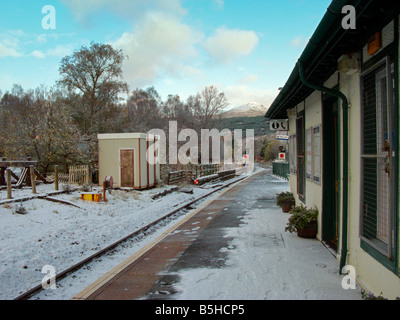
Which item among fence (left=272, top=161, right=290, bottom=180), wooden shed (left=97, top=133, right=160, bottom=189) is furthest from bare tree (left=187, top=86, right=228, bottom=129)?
wooden shed (left=97, top=133, right=160, bottom=189)

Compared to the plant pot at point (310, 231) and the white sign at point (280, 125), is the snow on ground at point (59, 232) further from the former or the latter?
the white sign at point (280, 125)

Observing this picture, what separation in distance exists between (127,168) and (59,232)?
873 centimetres

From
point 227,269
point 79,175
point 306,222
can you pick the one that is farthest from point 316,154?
point 79,175

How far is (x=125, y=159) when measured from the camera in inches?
643

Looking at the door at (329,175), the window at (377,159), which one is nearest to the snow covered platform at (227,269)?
the door at (329,175)

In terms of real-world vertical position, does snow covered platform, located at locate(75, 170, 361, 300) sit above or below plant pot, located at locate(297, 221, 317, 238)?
below

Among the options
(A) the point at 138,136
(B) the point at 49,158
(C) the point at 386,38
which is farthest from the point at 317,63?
(B) the point at 49,158

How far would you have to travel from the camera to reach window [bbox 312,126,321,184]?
6797 millimetres

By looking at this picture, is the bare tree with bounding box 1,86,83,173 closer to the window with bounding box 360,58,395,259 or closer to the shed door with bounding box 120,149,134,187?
the shed door with bounding box 120,149,134,187

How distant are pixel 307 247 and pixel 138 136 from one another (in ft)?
37.6

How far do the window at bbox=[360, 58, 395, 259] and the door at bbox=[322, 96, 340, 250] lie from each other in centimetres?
223

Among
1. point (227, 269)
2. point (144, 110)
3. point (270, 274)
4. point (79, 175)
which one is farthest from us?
point (144, 110)

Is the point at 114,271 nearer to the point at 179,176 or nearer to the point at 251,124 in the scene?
the point at 179,176
